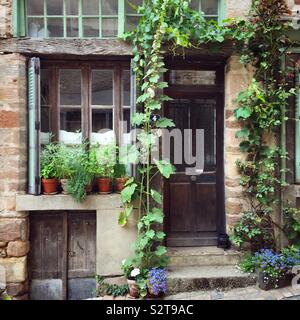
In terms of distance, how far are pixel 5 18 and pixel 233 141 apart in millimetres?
3503

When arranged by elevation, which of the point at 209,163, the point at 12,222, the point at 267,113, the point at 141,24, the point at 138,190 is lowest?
the point at 12,222

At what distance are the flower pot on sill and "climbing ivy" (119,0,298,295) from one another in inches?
34.0

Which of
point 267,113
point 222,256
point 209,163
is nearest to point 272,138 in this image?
point 267,113

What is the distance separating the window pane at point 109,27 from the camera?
4.45m

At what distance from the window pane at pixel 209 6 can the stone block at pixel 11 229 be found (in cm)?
389

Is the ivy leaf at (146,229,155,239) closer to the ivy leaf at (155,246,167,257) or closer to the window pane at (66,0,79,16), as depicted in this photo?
the ivy leaf at (155,246,167,257)

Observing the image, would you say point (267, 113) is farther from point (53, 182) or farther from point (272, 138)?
point (53, 182)

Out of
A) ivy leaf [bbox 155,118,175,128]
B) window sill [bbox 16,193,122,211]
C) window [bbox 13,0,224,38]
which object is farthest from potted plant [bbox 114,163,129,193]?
window [bbox 13,0,224,38]

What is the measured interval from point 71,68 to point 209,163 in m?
2.47

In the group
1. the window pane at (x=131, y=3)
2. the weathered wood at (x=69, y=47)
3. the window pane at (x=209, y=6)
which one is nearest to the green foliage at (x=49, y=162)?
the weathered wood at (x=69, y=47)

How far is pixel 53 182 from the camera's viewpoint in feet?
13.9

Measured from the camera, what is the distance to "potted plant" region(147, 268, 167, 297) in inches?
151

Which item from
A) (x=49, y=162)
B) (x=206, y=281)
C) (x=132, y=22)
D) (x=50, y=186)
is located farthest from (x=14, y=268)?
(x=132, y=22)

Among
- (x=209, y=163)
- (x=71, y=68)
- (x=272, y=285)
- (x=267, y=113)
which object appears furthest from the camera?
(x=209, y=163)
